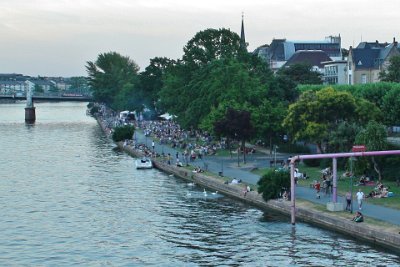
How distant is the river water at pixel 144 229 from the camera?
139ft

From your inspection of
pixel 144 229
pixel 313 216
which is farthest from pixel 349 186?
pixel 144 229

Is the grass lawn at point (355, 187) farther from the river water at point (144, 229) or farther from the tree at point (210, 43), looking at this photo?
the tree at point (210, 43)

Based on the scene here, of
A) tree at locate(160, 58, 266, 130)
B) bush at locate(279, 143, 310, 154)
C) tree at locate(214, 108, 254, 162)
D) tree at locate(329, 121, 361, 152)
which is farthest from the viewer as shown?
tree at locate(160, 58, 266, 130)

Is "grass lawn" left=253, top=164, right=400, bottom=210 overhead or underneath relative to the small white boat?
overhead

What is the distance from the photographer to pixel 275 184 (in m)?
56.0

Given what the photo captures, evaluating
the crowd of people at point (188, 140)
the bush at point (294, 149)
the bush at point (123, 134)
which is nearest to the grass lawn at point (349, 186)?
the bush at point (294, 149)

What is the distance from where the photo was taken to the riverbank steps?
42.9m

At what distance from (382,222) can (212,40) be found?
242ft

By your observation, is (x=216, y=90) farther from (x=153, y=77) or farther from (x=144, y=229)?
(x=153, y=77)

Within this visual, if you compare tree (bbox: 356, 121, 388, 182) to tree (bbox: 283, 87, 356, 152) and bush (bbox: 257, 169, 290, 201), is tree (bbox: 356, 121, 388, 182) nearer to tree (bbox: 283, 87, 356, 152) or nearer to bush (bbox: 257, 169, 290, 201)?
bush (bbox: 257, 169, 290, 201)

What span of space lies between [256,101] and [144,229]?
47878 millimetres

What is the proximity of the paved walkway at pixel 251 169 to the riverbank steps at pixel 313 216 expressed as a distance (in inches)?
78.7

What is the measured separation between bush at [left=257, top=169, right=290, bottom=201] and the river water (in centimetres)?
164

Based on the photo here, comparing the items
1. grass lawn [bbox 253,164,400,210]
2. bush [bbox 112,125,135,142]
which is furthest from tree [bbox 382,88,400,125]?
bush [bbox 112,125,135,142]
